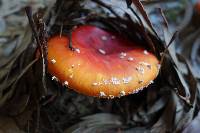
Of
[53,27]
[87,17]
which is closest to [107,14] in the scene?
[87,17]

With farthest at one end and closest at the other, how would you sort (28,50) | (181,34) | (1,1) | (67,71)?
(181,34)
(1,1)
(28,50)
(67,71)

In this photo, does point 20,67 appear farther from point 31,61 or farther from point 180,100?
point 180,100

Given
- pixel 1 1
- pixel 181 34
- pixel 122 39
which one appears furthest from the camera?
pixel 181 34

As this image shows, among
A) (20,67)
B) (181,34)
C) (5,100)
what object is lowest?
(181,34)

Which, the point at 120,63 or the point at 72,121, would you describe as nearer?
the point at 120,63

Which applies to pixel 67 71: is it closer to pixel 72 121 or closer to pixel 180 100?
pixel 72 121

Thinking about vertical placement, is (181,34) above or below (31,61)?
below

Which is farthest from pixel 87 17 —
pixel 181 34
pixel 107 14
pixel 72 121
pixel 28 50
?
pixel 181 34
